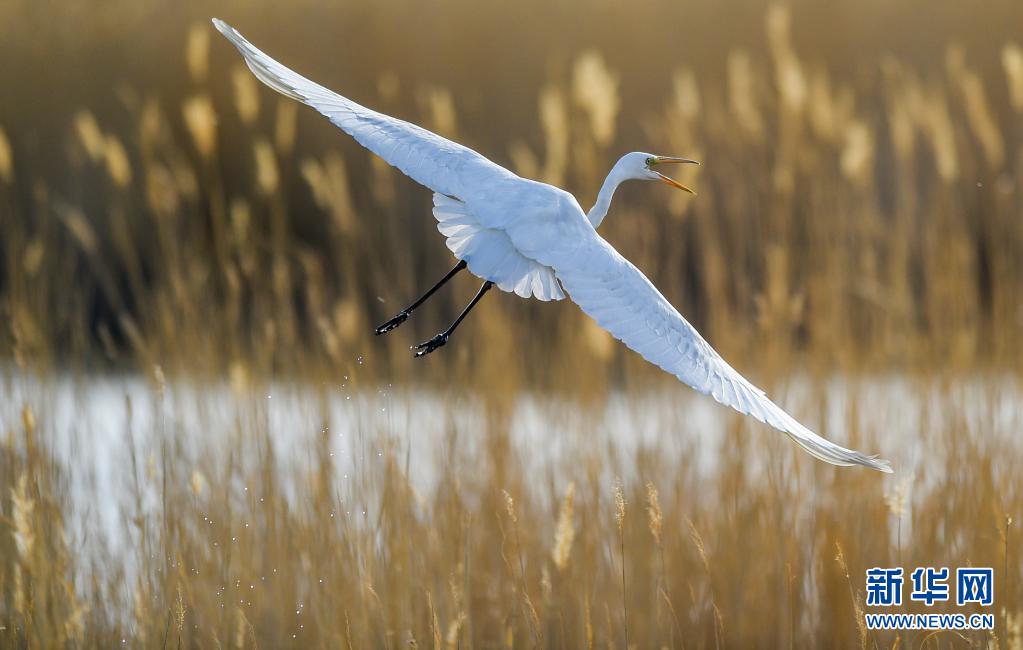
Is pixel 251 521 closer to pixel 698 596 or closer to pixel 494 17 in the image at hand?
pixel 698 596

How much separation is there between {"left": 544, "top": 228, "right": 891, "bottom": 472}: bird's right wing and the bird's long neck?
65 mm

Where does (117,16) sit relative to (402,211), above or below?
above

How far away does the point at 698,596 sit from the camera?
3.48 metres

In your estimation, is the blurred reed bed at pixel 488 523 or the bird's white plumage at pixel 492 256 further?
the blurred reed bed at pixel 488 523

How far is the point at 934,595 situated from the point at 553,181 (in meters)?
1.60

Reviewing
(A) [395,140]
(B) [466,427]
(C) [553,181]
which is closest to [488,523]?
(B) [466,427]

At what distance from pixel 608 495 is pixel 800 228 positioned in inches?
91.3

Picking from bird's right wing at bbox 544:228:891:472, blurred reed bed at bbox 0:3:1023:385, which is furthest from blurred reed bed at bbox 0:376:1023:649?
bird's right wing at bbox 544:228:891:472

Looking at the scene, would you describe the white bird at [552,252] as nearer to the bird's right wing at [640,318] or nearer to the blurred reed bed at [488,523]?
the bird's right wing at [640,318]

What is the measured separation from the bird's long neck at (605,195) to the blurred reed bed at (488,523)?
3.28 ft

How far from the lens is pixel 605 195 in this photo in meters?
2.22

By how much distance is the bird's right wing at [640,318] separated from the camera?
6.73 feet

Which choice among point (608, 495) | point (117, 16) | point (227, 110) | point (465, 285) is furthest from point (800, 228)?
→ point (117, 16)

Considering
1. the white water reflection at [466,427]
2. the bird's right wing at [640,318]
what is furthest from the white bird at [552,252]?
the white water reflection at [466,427]
